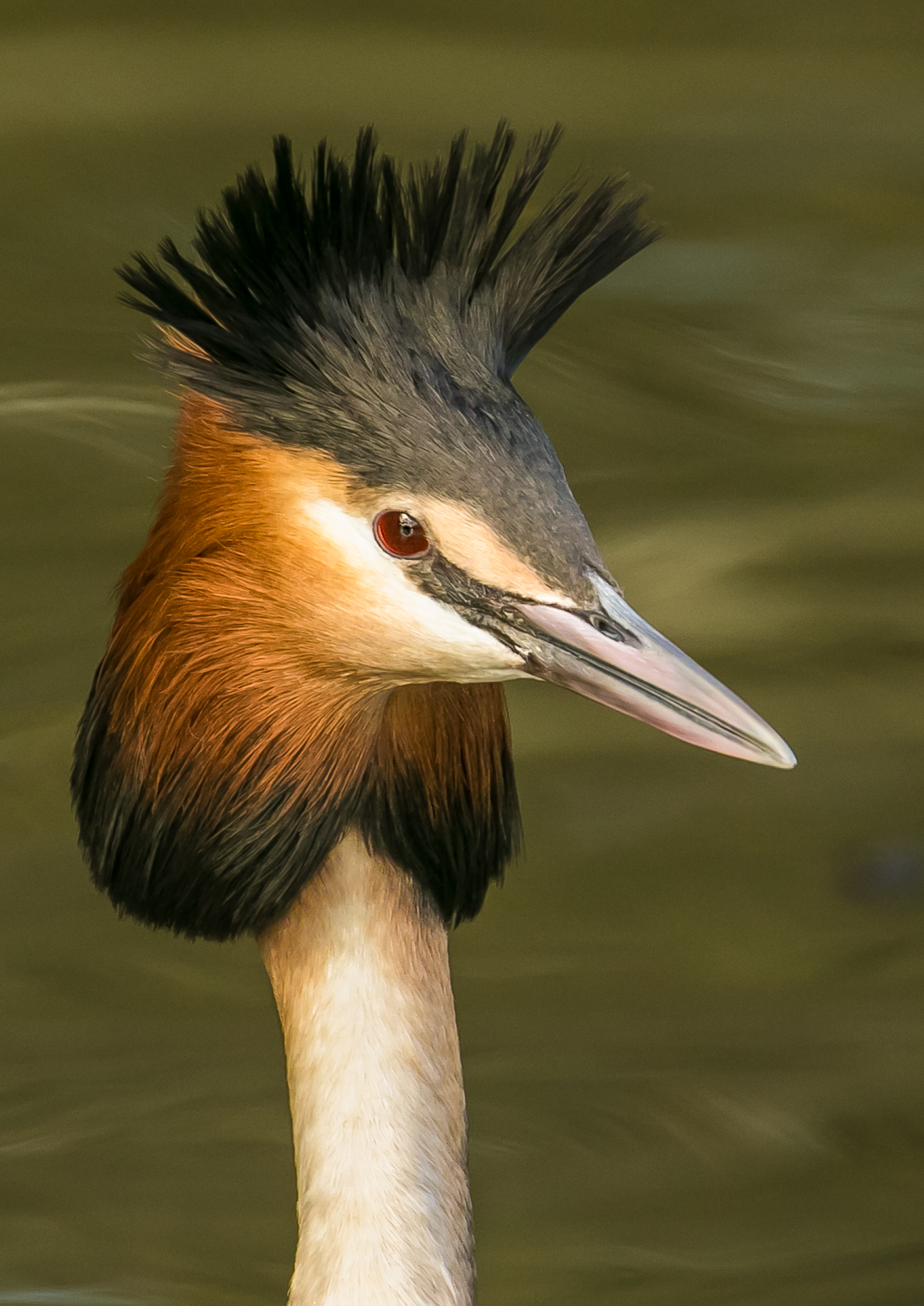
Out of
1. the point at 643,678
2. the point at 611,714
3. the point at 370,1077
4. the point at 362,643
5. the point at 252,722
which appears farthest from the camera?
the point at 611,714

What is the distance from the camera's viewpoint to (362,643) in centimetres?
312

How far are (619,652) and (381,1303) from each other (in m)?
1.23

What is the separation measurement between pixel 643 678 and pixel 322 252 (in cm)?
79

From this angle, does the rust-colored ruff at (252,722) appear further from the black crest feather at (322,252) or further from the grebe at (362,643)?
the black crest feather at (322,252)

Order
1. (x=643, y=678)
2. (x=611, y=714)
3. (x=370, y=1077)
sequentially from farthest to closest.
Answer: (x=611, y=714) < (x=370, y=1077) < (x=643, y=678)

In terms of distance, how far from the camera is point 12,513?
6.27 metres

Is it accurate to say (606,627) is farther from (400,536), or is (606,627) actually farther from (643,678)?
(400,536)

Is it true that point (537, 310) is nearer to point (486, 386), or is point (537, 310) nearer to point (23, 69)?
point (486, 386)

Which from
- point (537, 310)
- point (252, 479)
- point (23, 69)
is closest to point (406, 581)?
point (252, 479)

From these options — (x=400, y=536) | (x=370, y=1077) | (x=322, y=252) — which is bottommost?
(x=370, y=1077)

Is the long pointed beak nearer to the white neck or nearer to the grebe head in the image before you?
the grebe head

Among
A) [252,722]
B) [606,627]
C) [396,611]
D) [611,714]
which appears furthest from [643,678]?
[611,714]

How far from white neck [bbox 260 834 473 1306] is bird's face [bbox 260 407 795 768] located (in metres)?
0.53

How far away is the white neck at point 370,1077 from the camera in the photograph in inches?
136
